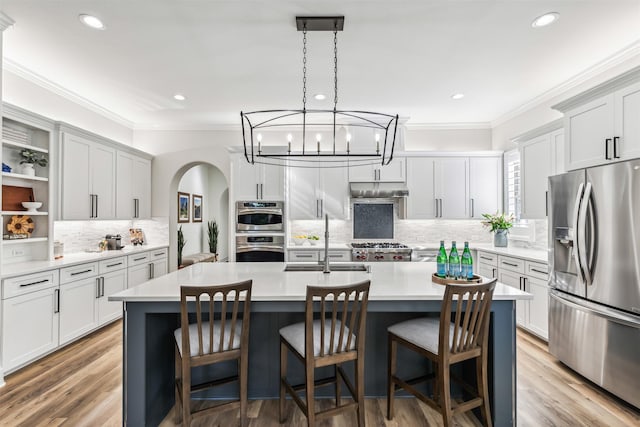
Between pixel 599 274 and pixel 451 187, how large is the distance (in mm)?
2841

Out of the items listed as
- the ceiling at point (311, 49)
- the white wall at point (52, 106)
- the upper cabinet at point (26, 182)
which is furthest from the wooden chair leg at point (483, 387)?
the white wall at point (52, 106)

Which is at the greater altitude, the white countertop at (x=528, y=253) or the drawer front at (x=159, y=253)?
the white countertop at (x=528, y=253)

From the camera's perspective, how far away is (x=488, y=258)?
4559 millimetres

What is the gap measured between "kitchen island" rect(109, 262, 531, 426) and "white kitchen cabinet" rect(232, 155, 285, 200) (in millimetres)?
2417

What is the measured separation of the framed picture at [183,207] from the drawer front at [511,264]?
560 centimetres

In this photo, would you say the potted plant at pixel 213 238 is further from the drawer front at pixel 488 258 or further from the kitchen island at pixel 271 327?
the drawer front at pixel 488 258

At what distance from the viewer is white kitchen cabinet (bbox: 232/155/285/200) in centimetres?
504

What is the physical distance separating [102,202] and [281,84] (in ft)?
9.10

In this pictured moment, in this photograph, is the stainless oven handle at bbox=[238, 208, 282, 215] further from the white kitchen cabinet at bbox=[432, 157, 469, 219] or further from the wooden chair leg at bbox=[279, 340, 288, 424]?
the wooden chair leg at bbox=[279, 340, 288, 424]

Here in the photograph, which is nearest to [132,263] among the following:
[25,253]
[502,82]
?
[25,253]

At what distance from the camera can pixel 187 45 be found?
3006 millimetres

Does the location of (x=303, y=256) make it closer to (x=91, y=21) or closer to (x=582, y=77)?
(x=91, y=21)

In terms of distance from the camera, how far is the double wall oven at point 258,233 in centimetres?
493

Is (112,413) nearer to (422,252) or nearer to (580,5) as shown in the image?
(422,252)
